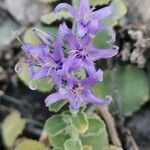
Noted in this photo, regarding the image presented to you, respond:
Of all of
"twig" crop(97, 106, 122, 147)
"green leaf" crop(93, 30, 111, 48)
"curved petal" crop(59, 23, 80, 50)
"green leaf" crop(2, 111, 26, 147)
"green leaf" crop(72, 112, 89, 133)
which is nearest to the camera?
"curved petal" crop(59, 23, 80, 50)

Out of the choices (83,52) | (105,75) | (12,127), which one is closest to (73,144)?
(83,52)

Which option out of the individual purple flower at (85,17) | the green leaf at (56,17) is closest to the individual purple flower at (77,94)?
the individual purple flower at (85,17)

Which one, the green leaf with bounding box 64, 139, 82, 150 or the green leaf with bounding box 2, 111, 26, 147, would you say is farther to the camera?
the green leaf with bounding box 2, 111, 26, 147

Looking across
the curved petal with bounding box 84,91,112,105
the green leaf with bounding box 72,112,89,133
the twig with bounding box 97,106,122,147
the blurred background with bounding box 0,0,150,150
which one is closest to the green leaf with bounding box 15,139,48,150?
the blurred background with bounding box 0,0,150,150

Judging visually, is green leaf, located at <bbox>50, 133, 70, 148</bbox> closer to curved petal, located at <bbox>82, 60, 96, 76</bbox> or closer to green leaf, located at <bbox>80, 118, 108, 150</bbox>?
green leaf, located at <bbox>80, 118, 108, 150</bbox>

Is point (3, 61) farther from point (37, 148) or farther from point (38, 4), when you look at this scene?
point (37, 148)

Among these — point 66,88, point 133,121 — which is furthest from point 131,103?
point 66,88

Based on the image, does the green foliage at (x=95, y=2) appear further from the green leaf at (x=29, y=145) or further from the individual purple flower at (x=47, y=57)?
the green leaf at (x=29, y=145)
